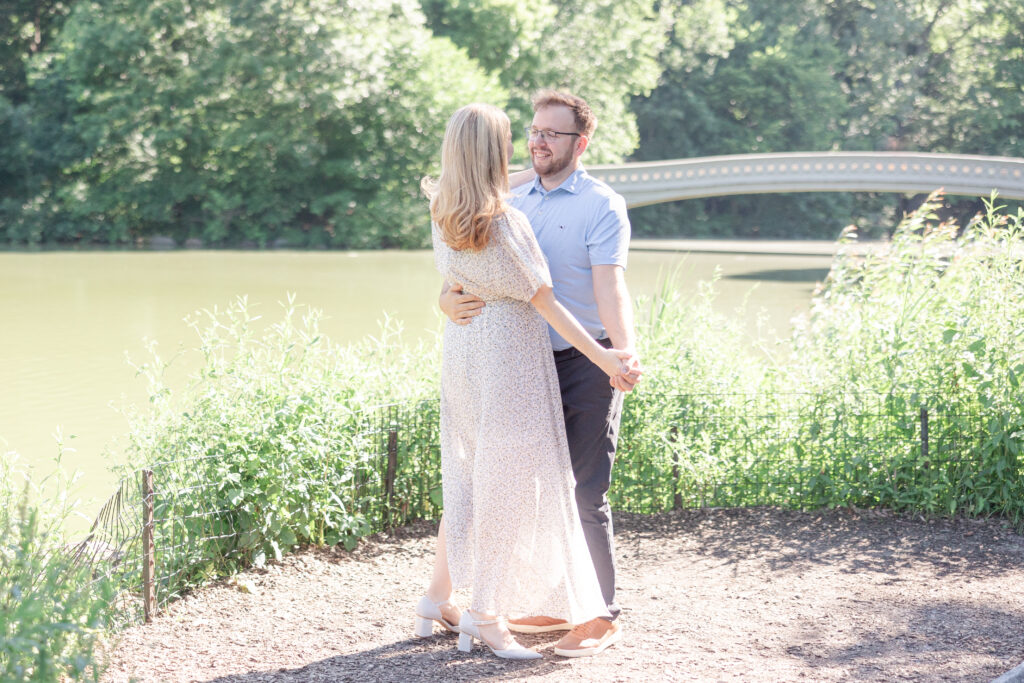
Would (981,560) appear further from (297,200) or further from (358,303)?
(297,200)

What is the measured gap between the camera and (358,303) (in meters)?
16.3

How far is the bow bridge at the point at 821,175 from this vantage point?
2355 cm

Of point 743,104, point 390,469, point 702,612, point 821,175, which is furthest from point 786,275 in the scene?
point 702,612

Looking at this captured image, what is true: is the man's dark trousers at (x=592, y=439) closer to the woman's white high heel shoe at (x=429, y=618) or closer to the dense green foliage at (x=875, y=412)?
the woman's white high heel shoe at (x=429, y=618)

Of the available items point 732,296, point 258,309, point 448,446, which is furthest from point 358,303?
point 448,446

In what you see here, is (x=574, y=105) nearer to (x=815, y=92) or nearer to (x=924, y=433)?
(x=924, y=433)

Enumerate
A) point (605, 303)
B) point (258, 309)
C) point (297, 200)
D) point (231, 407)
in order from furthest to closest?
point (297, 200) → point (258, 309) → point (231, 407) → point (605, 303)

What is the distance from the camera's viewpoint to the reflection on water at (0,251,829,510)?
338 inches

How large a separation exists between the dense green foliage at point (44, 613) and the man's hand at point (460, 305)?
1.22 m

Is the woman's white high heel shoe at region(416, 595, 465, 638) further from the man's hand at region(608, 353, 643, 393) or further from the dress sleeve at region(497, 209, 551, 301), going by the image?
the dress sleeve at region(497, 209, 551, 301)

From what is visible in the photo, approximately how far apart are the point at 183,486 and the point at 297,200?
26047 mm

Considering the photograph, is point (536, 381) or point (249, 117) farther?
point (249, 117)

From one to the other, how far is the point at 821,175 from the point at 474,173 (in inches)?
918

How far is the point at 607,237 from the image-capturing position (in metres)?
3.21
